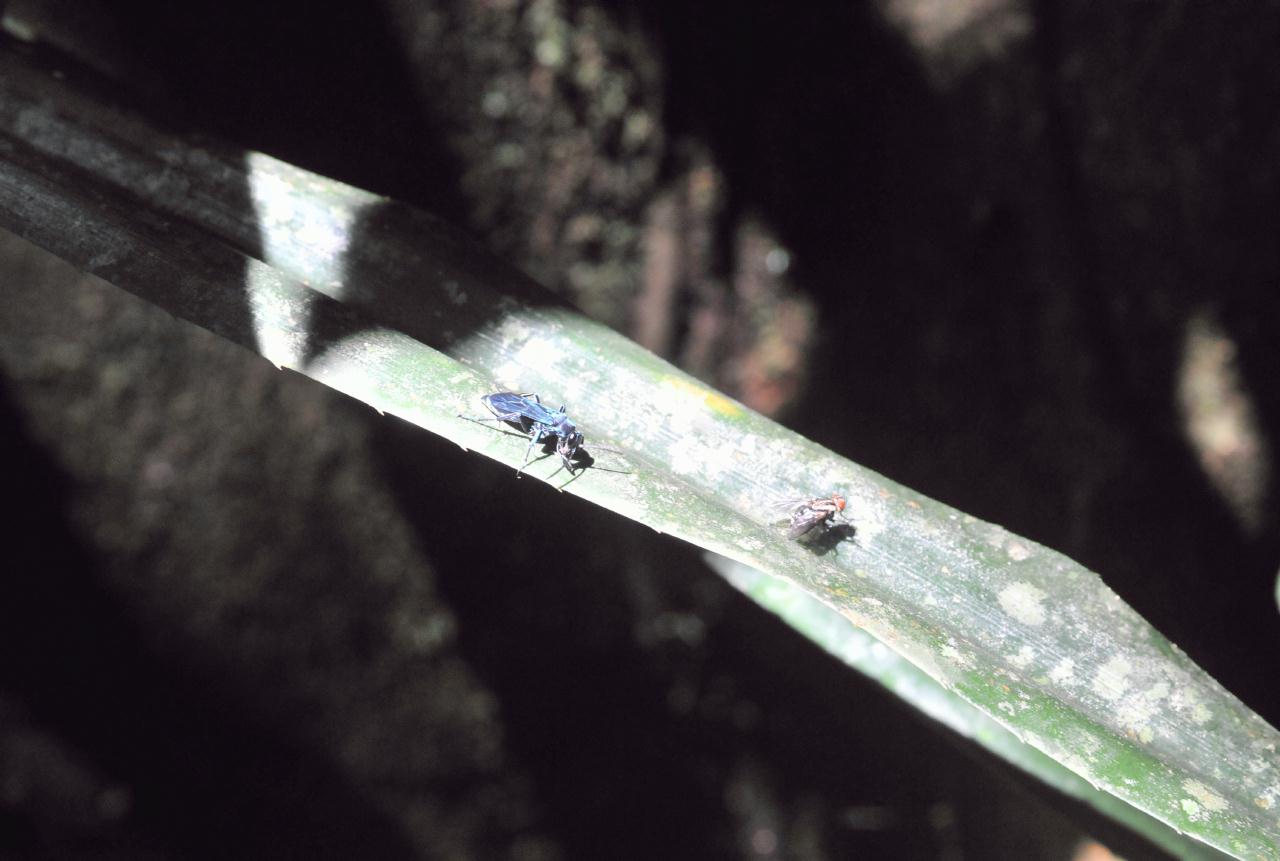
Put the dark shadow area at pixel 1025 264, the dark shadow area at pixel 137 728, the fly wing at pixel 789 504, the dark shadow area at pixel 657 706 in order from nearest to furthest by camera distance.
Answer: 1. the fly wing at pixel 789 504
2. the dark shadow area at pixel 1025 264
3. the dark shadow area at pixel 137 728
4. the dark shadow area at pixel 657 706

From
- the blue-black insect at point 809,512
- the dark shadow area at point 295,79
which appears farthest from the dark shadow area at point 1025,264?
the blue-black insect at point 809,512

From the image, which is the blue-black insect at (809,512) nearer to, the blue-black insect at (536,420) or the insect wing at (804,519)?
the insect wing at (804,519)

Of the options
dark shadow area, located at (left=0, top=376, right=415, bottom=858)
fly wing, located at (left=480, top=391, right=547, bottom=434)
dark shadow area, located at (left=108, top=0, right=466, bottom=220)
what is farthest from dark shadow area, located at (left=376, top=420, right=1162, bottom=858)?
fly wing, located at (left=480, top=391, right=547, bottom=434)

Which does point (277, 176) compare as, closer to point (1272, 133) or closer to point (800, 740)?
point (1272, 133)

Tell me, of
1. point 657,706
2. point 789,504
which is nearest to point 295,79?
point 789,504

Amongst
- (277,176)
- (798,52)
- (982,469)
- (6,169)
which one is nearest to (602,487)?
(277,176)

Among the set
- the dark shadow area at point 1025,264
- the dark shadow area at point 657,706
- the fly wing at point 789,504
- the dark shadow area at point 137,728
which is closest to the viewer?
the fly wing at point 789,504
